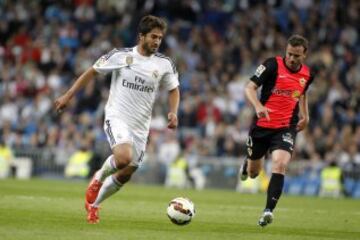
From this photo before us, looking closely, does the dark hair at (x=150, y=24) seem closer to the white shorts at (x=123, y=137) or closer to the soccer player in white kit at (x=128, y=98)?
the soccer player in white kit at (x=128, y=98)

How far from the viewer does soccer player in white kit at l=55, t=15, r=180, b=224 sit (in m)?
11.9

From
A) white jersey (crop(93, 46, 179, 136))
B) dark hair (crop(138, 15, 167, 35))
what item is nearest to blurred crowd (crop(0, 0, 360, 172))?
white jersey (crop(93, 46, 179, 136))

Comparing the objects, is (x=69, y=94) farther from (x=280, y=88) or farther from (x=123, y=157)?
(x=280, y=88)

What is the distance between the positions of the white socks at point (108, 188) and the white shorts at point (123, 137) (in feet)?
1.00

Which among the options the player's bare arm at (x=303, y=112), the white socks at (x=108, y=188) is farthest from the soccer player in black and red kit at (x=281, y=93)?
the white socks at (x=108, y=188)

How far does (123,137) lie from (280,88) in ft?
7.78

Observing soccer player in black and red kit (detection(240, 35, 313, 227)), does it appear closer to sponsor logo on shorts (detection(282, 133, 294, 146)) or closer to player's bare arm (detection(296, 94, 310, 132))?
sponsor logo on shorts (detection(282, 133, 294, 146))

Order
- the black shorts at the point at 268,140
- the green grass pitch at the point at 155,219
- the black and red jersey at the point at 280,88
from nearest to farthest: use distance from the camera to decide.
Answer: the green grass pitch at the point at 155,219 < the black shorts at the point at 268,140 < the black and red jersey at the point at 280,88

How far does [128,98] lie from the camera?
11945 millimetres

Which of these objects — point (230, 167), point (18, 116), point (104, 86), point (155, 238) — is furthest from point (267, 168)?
point (155, 238)

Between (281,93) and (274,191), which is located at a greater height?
(281,93)

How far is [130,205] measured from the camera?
52.6 feet

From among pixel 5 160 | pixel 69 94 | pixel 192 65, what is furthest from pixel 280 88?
pixel 192 65

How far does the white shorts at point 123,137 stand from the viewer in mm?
11727
